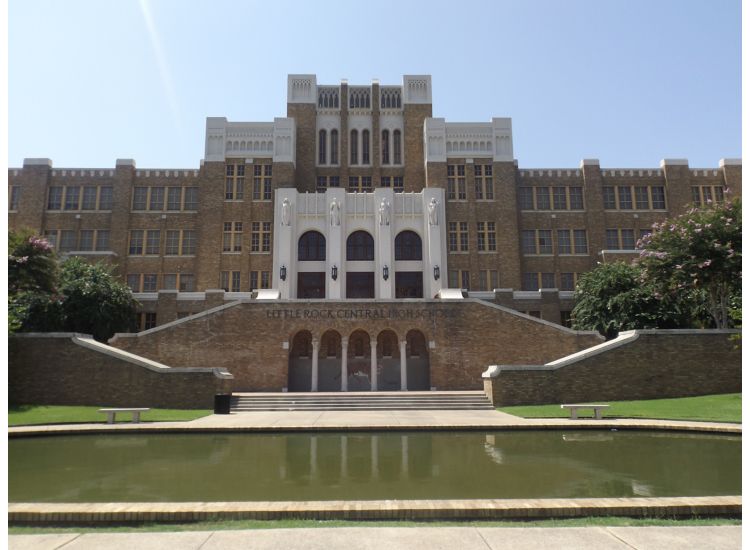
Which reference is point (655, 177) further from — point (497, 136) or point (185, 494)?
point (185, 494)

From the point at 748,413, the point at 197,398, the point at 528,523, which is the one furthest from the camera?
the point at 197,398

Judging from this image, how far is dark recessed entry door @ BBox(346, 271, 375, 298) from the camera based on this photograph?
4091 cm

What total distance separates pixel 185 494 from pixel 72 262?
93.0 feet

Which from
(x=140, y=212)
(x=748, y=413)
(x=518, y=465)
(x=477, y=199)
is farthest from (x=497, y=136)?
(x=748, y=413)

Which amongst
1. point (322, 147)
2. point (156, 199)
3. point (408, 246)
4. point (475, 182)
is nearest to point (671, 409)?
point (408, 246)

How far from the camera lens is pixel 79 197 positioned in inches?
1778

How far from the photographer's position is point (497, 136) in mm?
45375

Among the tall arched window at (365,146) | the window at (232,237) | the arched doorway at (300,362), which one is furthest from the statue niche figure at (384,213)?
the window at (232,237)

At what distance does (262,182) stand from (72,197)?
53.3 ft

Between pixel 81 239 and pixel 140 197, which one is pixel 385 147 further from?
pixel 81 239

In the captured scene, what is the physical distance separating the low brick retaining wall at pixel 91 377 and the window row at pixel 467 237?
2407 cm

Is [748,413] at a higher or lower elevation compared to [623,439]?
higher

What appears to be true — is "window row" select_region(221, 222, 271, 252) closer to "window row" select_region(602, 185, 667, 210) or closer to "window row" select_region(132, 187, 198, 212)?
"window row" select_region(132, 187, 198, 212)

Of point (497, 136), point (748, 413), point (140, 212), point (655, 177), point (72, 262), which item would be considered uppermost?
point (497, 136)
